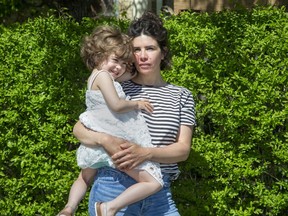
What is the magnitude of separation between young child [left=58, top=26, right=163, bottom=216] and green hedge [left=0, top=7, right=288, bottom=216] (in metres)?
1.70

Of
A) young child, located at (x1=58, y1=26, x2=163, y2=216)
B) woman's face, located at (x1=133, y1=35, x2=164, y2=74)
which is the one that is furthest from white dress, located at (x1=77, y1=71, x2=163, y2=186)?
woman's face, located at (x1=133, y1=35, x2=164, y2=74)

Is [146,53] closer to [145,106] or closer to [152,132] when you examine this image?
[145,106]

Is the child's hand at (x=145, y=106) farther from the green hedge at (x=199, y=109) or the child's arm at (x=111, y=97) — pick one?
the green hedge at (x=199, y=109)

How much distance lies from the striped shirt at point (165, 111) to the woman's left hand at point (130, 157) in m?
0.17

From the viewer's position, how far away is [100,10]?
9281 mm

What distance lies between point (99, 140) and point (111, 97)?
0.26 metres

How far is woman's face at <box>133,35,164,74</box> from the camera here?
4.46 meters

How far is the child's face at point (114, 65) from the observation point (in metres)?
4.32

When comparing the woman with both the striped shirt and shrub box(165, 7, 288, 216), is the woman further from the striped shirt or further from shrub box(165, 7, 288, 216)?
shrub box(165, 7, 288, 216)

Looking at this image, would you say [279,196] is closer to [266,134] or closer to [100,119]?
[266,134]

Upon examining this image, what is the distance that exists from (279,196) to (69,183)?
1728mm

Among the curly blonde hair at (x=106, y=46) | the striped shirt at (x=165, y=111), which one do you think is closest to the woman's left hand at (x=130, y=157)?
Answer: the striped shirt at (x=165, y=111)

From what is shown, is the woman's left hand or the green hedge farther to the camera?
the green hedge

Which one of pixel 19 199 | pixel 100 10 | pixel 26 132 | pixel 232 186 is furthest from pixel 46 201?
pixel 100 10
